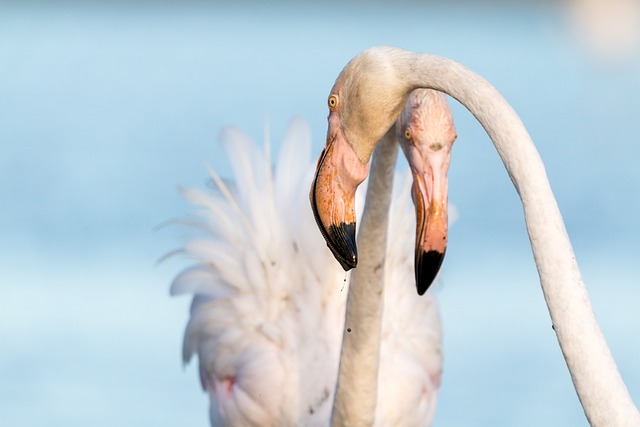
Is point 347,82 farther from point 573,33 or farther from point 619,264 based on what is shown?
point 573,33

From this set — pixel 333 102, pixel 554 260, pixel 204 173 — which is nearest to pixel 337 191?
pixel 333 102

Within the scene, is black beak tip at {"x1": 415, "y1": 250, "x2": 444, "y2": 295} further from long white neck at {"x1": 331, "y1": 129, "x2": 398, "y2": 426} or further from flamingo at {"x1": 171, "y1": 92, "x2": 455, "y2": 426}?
flamingo at {"x1": 171, "y1": 92, "x2": 455, "y2": 426}

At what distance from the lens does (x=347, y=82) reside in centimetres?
299

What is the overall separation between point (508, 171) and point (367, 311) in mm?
1301

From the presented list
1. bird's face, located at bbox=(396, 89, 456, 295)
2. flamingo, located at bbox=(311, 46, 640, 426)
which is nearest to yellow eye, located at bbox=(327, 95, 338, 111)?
flamingo, located at bbox=(311, 46, 640, 426)

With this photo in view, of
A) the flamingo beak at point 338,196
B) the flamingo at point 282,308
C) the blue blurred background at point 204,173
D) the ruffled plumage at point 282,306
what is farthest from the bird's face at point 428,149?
the blue blurred background at point 204,173

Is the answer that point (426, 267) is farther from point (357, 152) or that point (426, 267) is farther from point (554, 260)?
point (554, 260)

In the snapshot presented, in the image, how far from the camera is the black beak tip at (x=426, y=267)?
114 inches

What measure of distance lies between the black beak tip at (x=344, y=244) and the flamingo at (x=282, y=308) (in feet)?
4.93

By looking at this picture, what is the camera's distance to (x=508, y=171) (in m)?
2.57

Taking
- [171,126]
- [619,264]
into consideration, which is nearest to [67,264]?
[171,126]

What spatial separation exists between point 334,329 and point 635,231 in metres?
4.66

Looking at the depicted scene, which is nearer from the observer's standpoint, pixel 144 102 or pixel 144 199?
pixel 144 199

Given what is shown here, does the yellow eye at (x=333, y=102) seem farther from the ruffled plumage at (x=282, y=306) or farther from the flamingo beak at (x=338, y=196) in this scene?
the ruffled plumage at (x=282, y=306)
